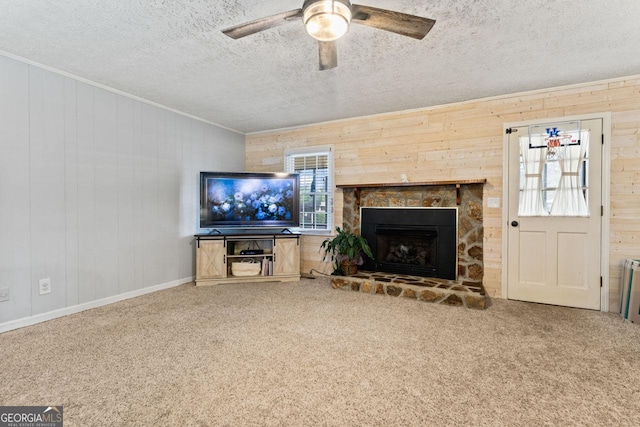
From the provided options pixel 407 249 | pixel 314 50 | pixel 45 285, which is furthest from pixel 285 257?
pixel 314 50

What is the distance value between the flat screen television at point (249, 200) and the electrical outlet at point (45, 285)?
1.69m

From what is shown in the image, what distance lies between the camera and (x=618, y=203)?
10.1 feet

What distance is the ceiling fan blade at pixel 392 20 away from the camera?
1.62 metres

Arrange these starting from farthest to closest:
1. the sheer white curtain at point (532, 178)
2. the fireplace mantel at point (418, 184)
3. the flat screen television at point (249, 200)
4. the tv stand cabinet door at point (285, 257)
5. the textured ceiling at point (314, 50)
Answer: the tv stand cabinet door at point (285, 257), the flat screen television at point (249, 200), the fireplace mantel at point (418, 184), the sheer white curtain at point (532, 178), the textured ceiling at point (314, 50)

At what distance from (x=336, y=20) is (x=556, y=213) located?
3.17m

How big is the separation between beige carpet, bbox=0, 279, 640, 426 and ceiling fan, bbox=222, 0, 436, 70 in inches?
80.9

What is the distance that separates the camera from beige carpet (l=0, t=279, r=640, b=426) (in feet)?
5.23

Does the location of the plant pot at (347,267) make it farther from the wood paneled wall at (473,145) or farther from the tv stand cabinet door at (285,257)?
the tv stand cabinet door at (285,257)

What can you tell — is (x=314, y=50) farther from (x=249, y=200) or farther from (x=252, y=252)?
(x=252, y=252)

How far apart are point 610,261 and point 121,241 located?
5272mm

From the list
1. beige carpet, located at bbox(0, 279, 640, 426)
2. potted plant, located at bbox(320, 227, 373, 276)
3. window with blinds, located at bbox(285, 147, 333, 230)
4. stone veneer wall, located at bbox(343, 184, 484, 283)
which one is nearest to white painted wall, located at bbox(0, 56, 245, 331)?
beige carpet, located at bbox(0, 279, 640, 426)

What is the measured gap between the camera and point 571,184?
3.23 m

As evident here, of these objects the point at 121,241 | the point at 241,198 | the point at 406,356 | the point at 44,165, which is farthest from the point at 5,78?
the point at 406,356

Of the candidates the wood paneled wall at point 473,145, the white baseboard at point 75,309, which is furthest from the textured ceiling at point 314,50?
the white baseboard at point 75,309
